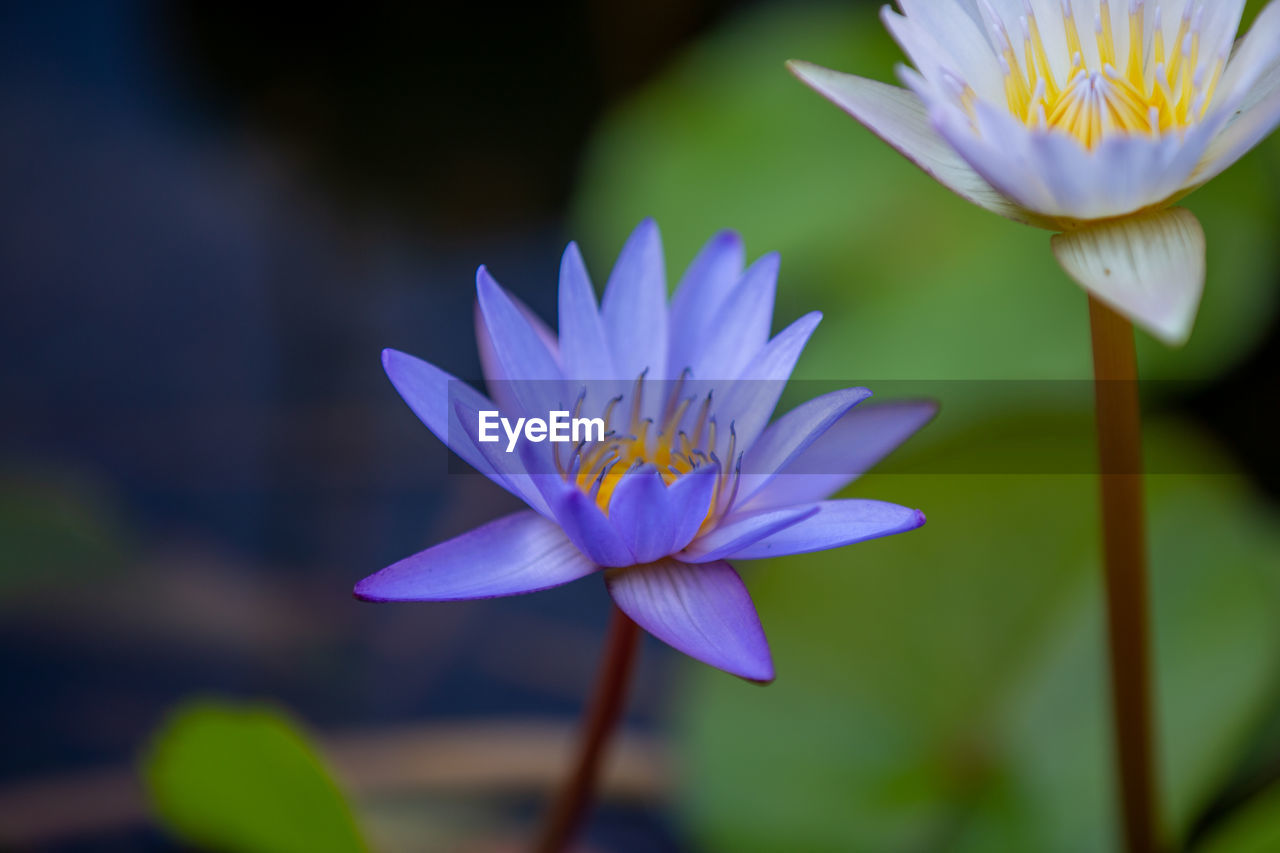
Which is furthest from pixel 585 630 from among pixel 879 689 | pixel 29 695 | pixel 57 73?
pixel 57 73

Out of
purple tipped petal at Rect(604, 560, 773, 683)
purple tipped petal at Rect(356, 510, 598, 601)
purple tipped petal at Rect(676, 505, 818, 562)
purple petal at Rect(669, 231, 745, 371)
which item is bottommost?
purple tipped petal at Rect(604, 560, 773, 683)

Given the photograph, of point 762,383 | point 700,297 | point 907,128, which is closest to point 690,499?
point 762,383

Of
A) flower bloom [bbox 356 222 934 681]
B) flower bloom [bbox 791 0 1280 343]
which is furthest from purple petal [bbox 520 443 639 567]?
flower bloom [bbox 791 0 1280 343]

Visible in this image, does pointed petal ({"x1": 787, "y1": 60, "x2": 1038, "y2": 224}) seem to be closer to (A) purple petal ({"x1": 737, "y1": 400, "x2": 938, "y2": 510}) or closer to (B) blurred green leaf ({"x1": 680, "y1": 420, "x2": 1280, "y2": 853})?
(A) purple petal ({"x1": 737, "y1": 400, "x2": 938, "y2": 510})

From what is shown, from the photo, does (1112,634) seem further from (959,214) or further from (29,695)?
(29,695)

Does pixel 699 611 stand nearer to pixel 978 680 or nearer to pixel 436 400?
pixel 436 400
